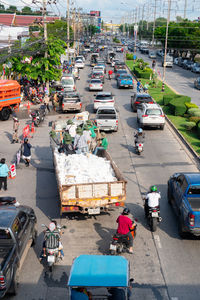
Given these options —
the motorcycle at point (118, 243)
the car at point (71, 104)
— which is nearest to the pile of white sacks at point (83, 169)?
the motorcycle at point (118, 243)

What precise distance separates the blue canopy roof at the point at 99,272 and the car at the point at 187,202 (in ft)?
13.0

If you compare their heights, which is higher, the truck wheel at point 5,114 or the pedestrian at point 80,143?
the pedestrian at point 80,143

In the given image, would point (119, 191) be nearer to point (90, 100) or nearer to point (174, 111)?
point (174, 111)

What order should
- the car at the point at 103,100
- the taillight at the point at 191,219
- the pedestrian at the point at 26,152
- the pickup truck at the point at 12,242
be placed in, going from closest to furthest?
the pickup truck at the point at 12,242 → the taillight at the point at 191,219 → the pedestrian at the point at 26,152 → the car at the point at 103,100

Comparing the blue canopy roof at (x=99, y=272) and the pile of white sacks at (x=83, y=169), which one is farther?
the pile of white sacks at (x=83, y=169)

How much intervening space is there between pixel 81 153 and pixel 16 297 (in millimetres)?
7409

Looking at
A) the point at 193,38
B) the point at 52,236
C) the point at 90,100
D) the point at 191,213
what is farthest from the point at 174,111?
the point at 193,38

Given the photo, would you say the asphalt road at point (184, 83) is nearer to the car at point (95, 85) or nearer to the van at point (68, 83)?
the car at point (95, 85)

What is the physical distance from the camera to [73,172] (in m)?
13.1

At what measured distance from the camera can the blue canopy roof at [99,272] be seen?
6.71 metres

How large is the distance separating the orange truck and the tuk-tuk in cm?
2276

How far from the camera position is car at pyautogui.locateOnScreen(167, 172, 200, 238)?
10797 millimetres

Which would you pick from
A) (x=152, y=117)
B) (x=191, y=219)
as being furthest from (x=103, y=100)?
(x=191, y=219)

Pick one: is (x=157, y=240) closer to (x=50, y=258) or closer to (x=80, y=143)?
(x=50, y=258)
